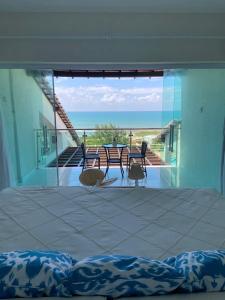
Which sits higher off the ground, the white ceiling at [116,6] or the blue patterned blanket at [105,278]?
the white ceiling at [116,6]

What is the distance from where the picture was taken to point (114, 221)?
5.57ft

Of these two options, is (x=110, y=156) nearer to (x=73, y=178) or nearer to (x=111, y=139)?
(x=111, y=139)

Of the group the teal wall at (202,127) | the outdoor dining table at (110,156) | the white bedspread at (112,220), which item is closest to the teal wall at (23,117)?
the outdoor dining table at (110,156)

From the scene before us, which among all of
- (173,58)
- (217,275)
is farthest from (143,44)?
(217,275)

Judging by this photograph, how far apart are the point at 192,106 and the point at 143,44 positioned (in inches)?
58.8

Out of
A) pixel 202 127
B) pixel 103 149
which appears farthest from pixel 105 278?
pixel 103 149

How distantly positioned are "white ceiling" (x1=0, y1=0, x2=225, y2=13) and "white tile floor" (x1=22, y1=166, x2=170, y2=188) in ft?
7.41

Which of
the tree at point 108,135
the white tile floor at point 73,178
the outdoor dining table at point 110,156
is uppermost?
the tree at point 108,135

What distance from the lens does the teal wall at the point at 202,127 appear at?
357 cm

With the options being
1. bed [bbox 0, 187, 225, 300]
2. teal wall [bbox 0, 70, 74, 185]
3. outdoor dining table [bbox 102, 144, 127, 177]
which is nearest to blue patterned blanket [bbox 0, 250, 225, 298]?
Answer: bed [bbox 0, 187, 225, 300]

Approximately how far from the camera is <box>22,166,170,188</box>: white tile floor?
13.5 ft

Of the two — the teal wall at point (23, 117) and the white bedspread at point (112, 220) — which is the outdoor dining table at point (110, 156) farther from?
the white bedspread at point (112, 220)

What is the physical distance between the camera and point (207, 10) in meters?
3.03

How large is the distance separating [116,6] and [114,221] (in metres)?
2.36
